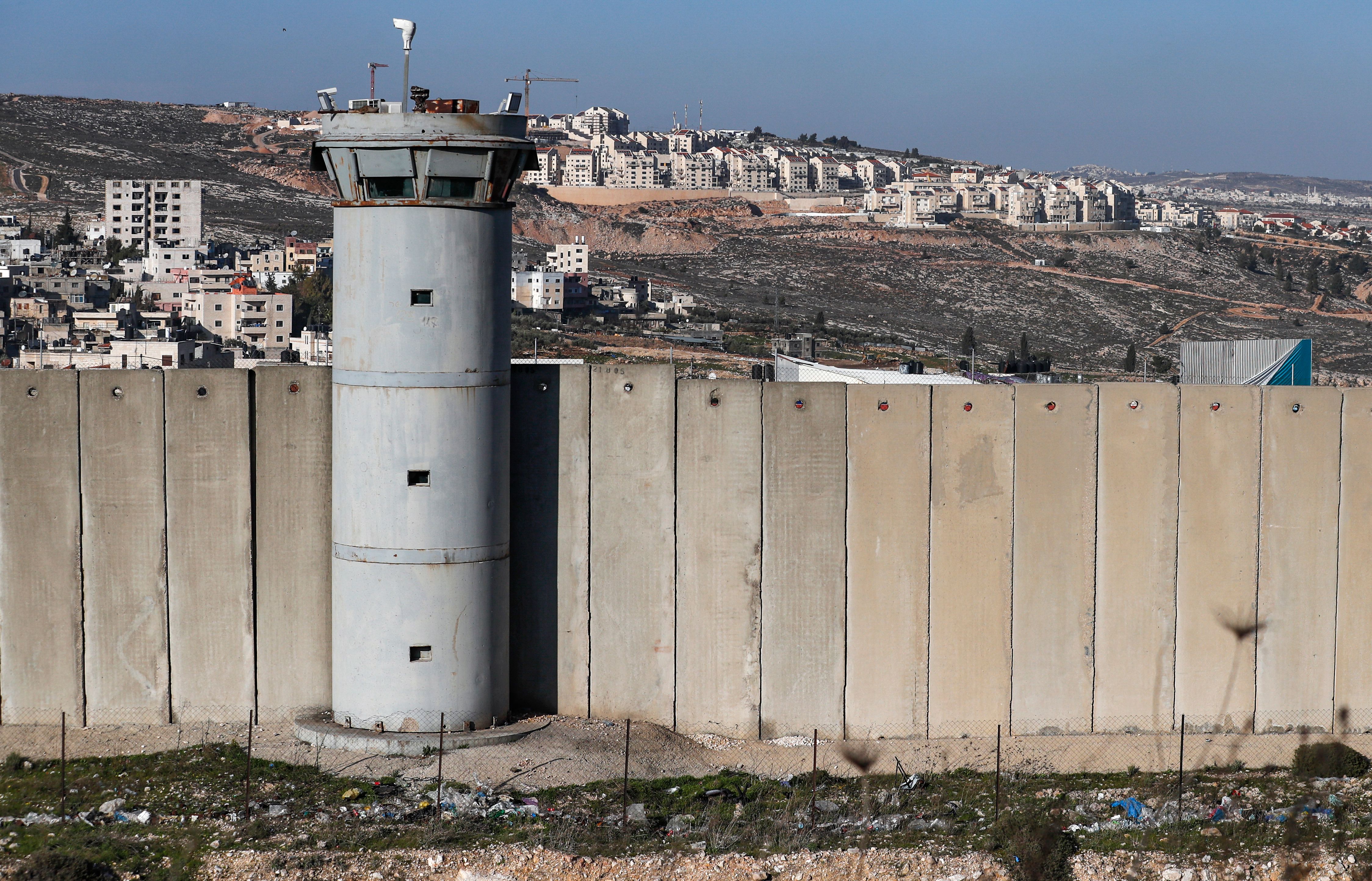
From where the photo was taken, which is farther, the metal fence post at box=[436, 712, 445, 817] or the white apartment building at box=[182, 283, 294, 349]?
the white apartment building at box=[182, 283, 294, 349]

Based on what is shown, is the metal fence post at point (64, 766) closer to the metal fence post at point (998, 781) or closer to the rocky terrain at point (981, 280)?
the metal fence post at point (998, 781)

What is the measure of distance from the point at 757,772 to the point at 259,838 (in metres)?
4.97

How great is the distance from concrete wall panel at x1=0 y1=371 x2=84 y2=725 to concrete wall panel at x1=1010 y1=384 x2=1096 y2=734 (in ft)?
32.0

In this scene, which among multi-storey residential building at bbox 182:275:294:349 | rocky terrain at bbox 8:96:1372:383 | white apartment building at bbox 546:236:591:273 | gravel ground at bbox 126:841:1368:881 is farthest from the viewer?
white apartment building at bbox 546:236:591:273

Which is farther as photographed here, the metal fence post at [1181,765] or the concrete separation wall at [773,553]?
the concrete separation wall at [773,553]

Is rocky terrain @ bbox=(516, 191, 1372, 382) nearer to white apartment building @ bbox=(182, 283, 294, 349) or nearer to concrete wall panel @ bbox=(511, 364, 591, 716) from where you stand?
white apartment building @ bbox=(182, 283, 294, 349)

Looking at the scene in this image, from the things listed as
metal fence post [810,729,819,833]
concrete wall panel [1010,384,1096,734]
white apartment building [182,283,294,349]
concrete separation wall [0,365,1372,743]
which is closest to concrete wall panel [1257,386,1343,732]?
concrete separation wall [0,365,1372,743]

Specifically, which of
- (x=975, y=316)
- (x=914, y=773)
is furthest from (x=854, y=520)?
(x=975, y=316)

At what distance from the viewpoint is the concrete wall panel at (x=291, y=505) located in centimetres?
1523

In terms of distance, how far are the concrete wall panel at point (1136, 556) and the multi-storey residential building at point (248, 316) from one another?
59048mm

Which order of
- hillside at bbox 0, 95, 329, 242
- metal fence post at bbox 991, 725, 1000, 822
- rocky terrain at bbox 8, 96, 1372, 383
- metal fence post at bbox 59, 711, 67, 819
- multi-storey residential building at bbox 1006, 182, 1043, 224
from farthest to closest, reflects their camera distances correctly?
multi-storey residential building at bbox 1006, 182, 1043, 224
hillside at bbox 0, 95, 329, 242
rocky terrain at bbox 8, 96, 1372, 383
metal fence post at bbox 991, 725, 1000, 822
metal fence post at bbox 59, 711, 67, 819

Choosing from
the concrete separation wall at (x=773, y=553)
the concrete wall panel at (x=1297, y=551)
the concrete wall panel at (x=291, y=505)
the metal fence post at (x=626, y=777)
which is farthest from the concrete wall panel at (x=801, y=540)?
the concrete wall panel at (x=1297, y=551)

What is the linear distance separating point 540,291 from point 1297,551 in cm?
8240

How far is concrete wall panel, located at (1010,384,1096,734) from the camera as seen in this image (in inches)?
624
